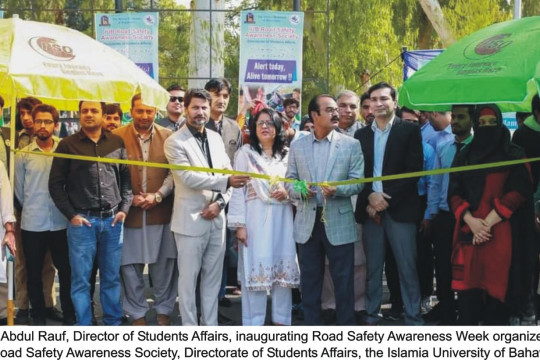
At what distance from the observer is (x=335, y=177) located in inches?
263

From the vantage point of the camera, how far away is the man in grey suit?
6.65 meters

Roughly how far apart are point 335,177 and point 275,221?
0.65 meters

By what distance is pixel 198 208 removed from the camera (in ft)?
21.9

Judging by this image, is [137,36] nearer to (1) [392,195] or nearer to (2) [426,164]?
(2) [426,164]

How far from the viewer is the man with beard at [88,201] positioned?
6.72 meters

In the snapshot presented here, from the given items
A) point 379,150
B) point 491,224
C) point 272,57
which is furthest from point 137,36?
point 491,224

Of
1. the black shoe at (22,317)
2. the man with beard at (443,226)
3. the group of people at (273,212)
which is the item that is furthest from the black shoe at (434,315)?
the black shoe at (22,317)

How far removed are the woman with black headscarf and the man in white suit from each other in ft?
5.84

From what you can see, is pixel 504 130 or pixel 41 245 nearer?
pixel 504 130

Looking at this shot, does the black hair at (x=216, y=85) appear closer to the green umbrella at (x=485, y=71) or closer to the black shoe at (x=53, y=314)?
the green umbrella at (x=485, y=71)

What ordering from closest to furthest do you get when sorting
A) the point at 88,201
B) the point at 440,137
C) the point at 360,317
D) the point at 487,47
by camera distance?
the point at 487,47 → the point at 88,201 → the point at 360,317 → the point at 440,137

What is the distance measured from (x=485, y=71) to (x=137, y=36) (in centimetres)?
723
